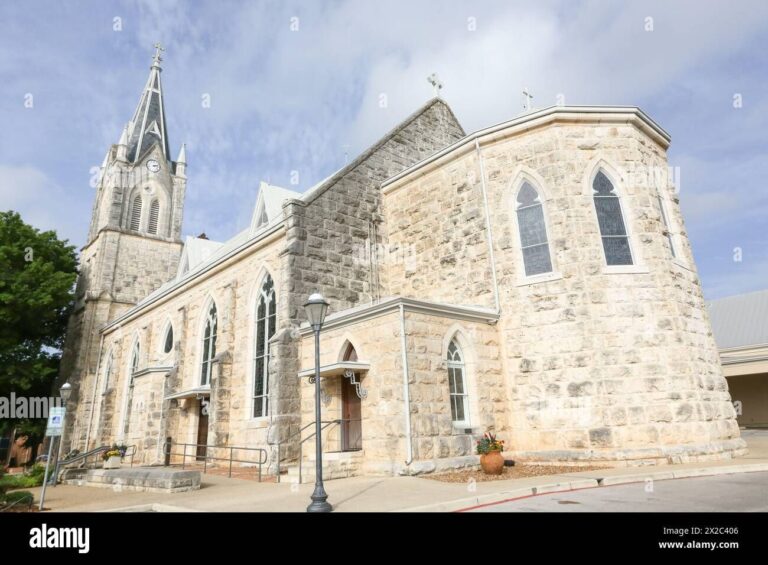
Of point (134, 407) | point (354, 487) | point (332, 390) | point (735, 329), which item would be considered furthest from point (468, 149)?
point (735, 329)

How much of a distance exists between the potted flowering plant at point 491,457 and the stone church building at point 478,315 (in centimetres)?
48

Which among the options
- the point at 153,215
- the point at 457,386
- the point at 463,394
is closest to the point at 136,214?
the point at 153,215

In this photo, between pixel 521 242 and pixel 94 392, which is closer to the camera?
pixel 521 242

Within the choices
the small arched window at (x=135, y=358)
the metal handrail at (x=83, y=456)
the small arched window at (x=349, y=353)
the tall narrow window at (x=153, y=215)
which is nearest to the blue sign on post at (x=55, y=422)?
the metal handrail at (x=83, y=456)

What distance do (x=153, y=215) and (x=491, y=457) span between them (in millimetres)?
33182

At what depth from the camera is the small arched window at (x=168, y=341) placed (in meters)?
23.6

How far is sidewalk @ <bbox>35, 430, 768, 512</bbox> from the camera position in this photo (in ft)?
23.4

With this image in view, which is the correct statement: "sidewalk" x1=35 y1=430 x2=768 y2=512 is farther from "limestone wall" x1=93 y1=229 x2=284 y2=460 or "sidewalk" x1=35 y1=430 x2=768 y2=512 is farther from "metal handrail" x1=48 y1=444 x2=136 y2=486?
"metal handrail" x1=48 y1=444 x2=136 y2=486

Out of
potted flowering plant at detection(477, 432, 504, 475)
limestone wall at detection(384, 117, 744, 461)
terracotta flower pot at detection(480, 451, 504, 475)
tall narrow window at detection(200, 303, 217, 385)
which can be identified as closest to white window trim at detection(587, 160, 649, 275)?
limestone wall at detection(384, 117, 744, 461)

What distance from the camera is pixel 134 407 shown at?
67.9 feet

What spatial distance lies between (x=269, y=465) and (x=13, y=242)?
26.2 meters

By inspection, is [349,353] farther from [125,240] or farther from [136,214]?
[136,214]

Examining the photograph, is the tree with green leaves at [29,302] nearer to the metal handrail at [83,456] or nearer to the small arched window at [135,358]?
the small arched window at [135,358]

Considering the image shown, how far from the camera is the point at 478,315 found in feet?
41.9
